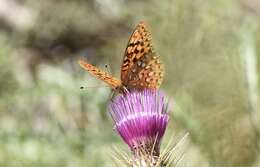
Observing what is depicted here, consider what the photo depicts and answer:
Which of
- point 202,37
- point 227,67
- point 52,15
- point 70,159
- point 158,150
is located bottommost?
point 158,150

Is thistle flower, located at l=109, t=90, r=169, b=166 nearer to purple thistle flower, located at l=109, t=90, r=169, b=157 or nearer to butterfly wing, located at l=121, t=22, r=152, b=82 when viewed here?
purple thistle flower, located at l=109, t=90, r=169, b=157

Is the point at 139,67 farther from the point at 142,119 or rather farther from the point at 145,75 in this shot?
the point at 142,119

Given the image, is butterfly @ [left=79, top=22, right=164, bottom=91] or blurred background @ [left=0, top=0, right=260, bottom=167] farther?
blurred background @ [left=0, top=0, right=260, bottom=167]

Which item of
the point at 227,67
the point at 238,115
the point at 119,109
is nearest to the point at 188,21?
the point at 227,67

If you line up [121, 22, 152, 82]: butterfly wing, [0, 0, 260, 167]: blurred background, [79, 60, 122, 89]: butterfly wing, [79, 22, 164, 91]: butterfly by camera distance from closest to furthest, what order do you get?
[79, 60, 122, 89]: butterfly wing → [79, 22, 164, 91]: butterfly → [121, 22, 152, 82]: butterfly wing → [0, 0, 260, 167]: blurred background

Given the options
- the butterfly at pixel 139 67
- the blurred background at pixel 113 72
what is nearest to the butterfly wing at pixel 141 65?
the butterfly at pixel 139 67

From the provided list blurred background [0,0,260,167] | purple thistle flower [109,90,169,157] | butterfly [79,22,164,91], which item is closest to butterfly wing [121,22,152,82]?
butterfly [79,22,164,91]

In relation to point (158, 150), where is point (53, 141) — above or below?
above

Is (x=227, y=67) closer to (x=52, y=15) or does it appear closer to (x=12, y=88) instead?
(x=12, y=88)
